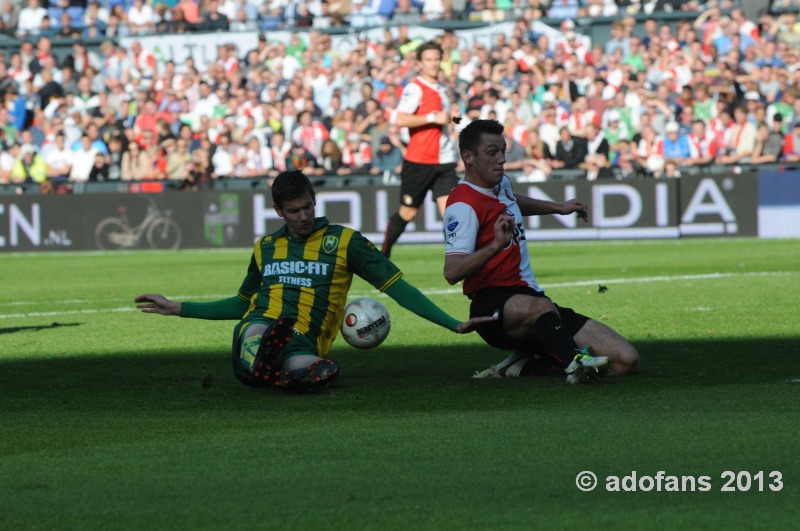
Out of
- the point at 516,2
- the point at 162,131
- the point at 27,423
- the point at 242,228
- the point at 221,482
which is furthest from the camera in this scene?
the point at 516,2

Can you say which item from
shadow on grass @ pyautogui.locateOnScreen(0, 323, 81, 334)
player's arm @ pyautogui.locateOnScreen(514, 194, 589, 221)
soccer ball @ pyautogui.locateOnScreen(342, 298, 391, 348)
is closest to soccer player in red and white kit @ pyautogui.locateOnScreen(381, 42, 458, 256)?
shadow on grass @ pyautogui.locateOnScreen(0, 323, 81, 334)

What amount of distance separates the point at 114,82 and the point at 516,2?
27.7 feet

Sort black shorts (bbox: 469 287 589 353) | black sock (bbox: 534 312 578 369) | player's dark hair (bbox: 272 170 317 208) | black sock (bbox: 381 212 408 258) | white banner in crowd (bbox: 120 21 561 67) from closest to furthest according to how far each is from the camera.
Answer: black sock (bbox: 534 312 578 369) < player's dark hair (bbox: 272 170 317 208) < black shorts (bbox: 469 287 589 353) < black sock (bbox: 381 212 408 258) < white banner in crowd (bbox: 120 21 561 67)

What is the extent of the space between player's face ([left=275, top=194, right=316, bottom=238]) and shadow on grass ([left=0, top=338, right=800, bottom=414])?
83 centimetres

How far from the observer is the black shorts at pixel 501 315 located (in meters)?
7.19

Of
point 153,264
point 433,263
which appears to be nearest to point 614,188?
point 433,263

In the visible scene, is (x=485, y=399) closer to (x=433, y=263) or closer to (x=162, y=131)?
(x=433, y=263)

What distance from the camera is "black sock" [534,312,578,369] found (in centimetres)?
→ 683

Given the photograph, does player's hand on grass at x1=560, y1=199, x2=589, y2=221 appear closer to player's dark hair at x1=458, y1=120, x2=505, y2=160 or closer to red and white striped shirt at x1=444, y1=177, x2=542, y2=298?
red and white striped shirt at x1=444, y1=177, x2=542, y2=298

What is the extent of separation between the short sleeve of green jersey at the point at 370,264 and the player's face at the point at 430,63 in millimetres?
7786

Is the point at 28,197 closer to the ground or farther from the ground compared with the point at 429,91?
closer to the ground

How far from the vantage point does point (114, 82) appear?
95.8 feet

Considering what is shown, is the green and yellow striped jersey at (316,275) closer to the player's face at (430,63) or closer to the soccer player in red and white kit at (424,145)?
the soccer player in red and white kit at (424,145)

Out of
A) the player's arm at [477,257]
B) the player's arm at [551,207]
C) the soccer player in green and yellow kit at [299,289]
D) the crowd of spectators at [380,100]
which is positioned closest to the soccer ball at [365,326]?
the soccer player in green and yellow kit at [299,289]
